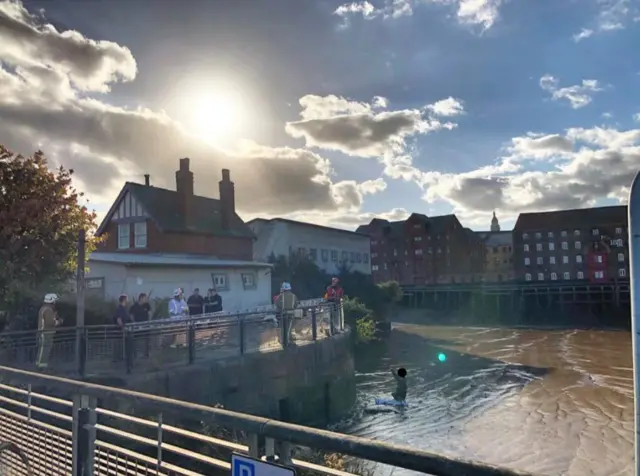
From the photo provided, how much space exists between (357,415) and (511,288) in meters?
52.7

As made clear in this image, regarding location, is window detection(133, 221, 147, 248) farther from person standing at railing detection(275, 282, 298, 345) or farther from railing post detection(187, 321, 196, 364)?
railing post detection(187, 321, 196, 364)

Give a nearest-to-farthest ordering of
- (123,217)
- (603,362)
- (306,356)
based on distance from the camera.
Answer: (306,356), (603,362), (123,217)

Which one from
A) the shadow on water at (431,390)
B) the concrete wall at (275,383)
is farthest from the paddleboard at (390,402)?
the concrete wall at (275,383)

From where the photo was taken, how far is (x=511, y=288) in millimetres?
64188

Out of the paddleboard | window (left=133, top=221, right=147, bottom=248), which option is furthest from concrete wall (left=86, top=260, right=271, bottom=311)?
the paddleboard

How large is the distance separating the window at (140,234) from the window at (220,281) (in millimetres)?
6295

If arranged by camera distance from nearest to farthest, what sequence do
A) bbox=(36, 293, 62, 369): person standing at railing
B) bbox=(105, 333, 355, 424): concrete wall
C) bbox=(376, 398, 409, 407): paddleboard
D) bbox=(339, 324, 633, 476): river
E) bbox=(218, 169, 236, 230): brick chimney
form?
bbox=(36, 293, 62, 369): person standing at railing < bbox=(105, 333, 355, 424): concrete wall < bbox=(339, 324, 633, 476): river < bbox=(376, 398, 409, 407): paddleboard < bbox=(218, 169, 236, 230): brick chimney

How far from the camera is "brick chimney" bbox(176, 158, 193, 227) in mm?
33438

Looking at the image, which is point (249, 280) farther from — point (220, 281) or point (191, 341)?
point (191, 341)

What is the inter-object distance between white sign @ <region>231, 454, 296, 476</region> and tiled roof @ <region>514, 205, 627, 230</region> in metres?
82.0

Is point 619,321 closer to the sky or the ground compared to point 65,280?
closer to the ground

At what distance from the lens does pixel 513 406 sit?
17375 mm

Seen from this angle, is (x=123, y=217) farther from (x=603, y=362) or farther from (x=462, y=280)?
(x=462, y=280)

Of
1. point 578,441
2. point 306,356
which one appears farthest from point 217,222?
point 578,441
